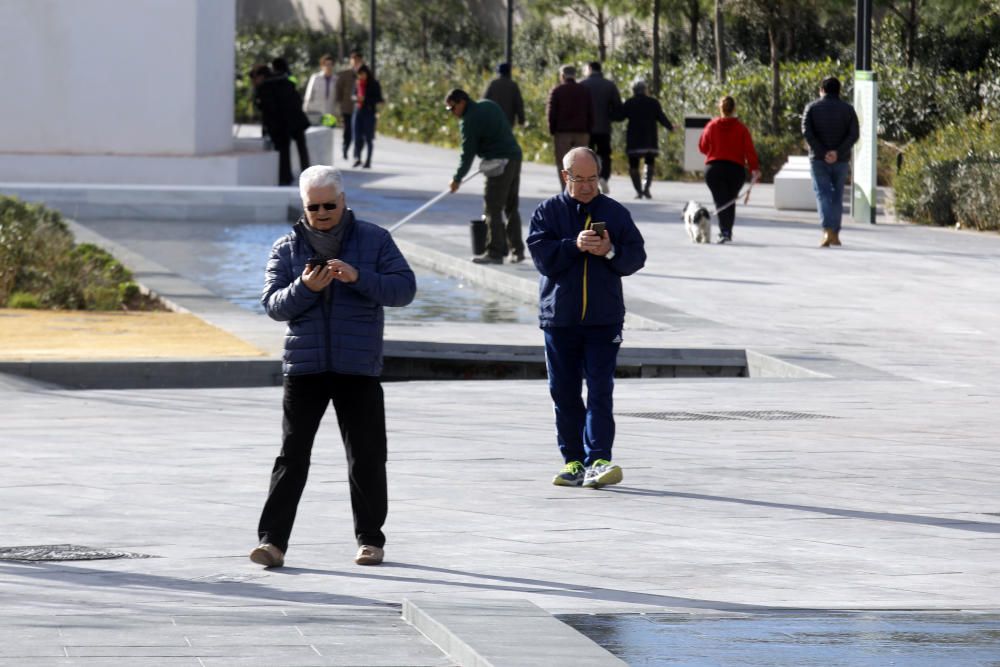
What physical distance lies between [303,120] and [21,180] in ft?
14.3

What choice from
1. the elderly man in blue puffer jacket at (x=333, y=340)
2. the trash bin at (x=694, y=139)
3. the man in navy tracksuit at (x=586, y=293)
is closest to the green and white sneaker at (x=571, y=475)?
the man in navy tracksuit at (x=586, y=293)

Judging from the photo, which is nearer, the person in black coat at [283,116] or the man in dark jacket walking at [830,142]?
the man in dark jacket walking at [830,142]

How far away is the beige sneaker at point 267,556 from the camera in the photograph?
288 inches

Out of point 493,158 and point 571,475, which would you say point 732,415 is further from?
point 493,158

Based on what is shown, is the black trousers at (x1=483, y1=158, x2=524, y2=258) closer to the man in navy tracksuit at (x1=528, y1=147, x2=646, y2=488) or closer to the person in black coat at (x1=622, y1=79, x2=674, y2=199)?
the person in black coat at (x1=622, y1=79, x2=674, y2=199)

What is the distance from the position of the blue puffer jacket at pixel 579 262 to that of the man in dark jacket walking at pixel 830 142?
12.3 meters

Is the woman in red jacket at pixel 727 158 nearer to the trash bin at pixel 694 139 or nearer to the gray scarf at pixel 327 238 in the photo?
the trash bin at pixel 694 139

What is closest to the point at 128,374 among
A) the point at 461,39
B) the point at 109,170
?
the point at 109,170

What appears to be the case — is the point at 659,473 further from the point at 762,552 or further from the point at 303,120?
the point at 303,120

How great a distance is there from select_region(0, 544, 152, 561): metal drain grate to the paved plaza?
108 mm

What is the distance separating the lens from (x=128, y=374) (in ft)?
43.0

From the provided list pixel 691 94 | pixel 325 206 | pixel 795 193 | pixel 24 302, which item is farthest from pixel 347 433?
pixel 691 94

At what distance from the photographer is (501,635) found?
5879mm

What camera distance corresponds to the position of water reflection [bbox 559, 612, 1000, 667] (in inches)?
225
